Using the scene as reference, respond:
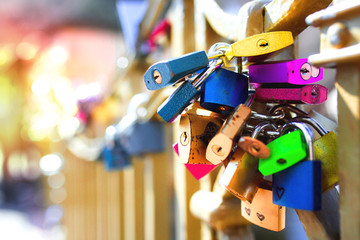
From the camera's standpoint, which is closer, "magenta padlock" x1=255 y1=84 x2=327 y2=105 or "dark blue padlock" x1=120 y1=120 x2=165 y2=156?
"magenta padlock" x1=255 y1=84 x2=327 y2=105

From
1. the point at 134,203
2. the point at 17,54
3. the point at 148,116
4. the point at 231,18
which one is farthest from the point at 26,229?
the point at 231,18

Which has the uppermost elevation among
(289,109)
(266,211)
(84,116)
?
(84,116)

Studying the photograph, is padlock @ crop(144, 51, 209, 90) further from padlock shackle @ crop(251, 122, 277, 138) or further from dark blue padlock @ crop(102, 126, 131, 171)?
dark blue padlock @ crop(102, 126, 131, 171)

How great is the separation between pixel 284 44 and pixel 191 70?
9cm

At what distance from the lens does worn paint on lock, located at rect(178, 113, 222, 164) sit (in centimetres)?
36

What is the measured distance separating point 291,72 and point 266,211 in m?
0.14

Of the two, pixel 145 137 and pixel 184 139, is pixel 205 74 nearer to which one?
pixel 184 139

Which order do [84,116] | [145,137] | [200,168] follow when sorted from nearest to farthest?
[200,168] < [145,137] < [84,116]

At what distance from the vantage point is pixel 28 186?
7.80 m

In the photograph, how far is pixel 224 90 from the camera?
0.35 metres

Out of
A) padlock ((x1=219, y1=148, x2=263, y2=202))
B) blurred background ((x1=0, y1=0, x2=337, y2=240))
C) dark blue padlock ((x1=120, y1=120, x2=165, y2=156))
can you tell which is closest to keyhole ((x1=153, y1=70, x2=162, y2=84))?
padlock ((x1=219, y1=148, x2=263, y2=202))

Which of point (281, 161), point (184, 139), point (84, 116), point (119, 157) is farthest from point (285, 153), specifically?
point (84, 116)

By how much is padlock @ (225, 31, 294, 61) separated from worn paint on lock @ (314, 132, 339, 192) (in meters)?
0.09

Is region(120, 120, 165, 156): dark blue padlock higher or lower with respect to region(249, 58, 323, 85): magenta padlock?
lower
